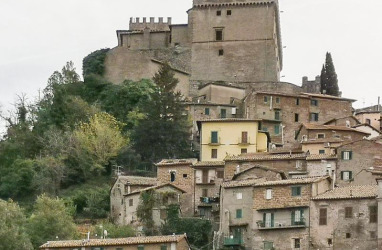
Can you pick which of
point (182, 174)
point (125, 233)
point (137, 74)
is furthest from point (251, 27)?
point (125, 233)

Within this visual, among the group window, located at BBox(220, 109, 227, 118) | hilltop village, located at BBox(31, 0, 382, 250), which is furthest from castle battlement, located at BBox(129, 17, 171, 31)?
window, located at BBox(220, 109, 227, 118)

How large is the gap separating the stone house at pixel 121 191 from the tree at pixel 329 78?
2939 centimetres

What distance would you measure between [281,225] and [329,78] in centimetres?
3926

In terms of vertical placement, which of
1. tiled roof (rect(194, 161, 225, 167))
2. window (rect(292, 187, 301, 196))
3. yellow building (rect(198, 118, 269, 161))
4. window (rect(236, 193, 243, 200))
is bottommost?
window (rect(236, 193, 243, 200))

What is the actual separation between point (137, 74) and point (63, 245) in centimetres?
3266

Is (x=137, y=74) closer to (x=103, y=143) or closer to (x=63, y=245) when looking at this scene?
(x=103, y=143)

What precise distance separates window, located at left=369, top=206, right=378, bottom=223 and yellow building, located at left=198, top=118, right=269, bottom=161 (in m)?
17.0

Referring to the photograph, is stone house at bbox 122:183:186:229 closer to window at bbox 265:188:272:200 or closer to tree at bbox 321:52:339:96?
window at bbox 265:188:272:200

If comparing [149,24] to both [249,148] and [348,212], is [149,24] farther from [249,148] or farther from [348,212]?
[348,212]

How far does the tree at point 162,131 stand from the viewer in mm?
80562

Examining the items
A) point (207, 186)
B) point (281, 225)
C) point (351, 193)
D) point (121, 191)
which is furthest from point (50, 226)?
point (351, 193)

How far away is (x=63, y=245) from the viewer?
62.3 m

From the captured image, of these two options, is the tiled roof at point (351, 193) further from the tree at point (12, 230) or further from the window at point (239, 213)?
the tree at point (12, 230)

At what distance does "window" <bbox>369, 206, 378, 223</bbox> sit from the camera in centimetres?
6159
